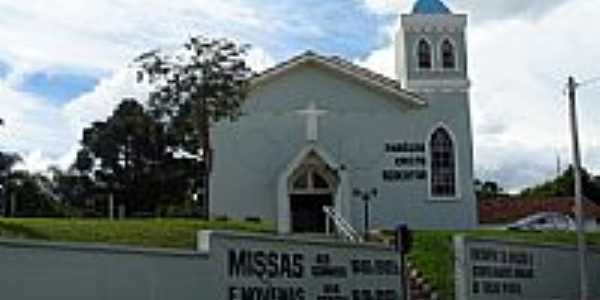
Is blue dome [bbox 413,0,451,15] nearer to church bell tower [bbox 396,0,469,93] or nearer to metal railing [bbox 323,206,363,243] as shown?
church bell tower [bbox 396,0,469,93]

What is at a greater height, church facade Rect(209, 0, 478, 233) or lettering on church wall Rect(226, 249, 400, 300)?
church facade Rect(209, 0, 478, 233)

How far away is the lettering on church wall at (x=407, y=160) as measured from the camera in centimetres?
4769

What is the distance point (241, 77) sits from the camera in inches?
1758

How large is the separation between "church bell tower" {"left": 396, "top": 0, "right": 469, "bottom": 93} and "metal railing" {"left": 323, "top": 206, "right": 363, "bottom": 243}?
7.90m

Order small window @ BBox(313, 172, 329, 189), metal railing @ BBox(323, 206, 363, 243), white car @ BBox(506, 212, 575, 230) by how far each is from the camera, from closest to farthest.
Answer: metal railing @ BBox(323, 206, 363, 243) → small window @ BBox(313, 172, 329, 189) → white car @ BBox(506, 212, 575, 230)

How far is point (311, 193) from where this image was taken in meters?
47.8

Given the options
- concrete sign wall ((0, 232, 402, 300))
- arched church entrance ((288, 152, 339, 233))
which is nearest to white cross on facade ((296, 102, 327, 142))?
arched church entrance ((288, 152, 339, 233))

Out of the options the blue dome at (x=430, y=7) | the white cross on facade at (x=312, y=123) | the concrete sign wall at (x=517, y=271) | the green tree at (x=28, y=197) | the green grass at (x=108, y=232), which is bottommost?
the concrete sign wall at (x=517, y=271)

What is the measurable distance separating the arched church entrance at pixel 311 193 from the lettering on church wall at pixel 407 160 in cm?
254

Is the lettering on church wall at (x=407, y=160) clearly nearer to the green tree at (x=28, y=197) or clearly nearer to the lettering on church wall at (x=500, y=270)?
the lettering on church wall at (x=500, y=270)

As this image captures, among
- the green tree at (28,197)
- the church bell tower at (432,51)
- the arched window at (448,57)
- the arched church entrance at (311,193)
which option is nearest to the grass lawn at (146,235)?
the arched church entrance at (311,193)

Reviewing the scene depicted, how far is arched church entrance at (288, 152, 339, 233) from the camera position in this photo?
4725cm

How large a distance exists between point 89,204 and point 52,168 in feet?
26.2

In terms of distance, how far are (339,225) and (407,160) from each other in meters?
9.07
